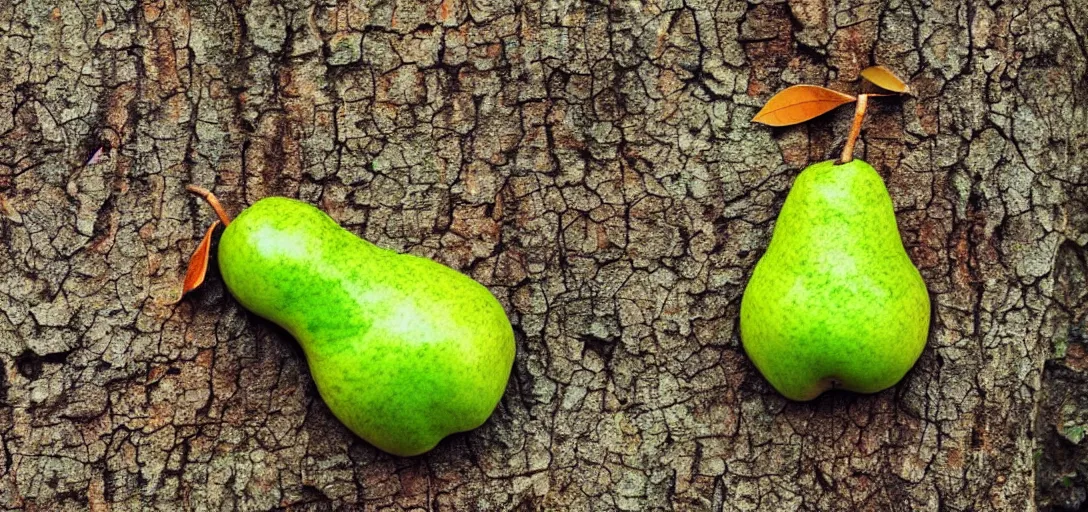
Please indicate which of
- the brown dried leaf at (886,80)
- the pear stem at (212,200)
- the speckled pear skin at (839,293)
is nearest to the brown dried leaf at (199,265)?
the pear stem at (212,200)

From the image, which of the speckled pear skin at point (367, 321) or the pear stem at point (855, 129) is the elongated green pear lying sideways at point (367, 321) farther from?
the pear stem at point (855, 129)

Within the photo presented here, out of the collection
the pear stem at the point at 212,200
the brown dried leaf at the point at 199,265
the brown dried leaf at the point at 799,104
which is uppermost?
the brown dried leaf at the point at 799,104

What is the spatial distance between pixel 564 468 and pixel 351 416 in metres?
0.62

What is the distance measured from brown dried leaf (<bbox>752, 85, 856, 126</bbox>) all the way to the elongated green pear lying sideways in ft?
3.09

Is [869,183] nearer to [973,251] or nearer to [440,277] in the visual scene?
[973,251]

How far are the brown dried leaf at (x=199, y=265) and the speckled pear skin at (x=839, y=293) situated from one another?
1.41 meters

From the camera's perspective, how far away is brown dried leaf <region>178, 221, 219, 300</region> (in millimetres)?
2391

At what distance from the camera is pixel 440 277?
7.73 feet

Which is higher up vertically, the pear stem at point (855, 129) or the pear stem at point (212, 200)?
the pear stem at point (855, 129)

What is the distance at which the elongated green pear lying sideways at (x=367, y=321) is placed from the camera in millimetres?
2205

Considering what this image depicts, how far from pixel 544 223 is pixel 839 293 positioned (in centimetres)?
79

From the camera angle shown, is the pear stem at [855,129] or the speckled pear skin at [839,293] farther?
the pear stem at [855,129]

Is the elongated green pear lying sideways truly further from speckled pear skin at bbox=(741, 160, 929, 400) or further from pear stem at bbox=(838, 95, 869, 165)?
pear stem at bbox=(838, 95, 869, 165)

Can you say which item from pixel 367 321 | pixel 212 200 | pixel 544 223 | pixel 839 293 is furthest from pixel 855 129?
pixel 212 200
